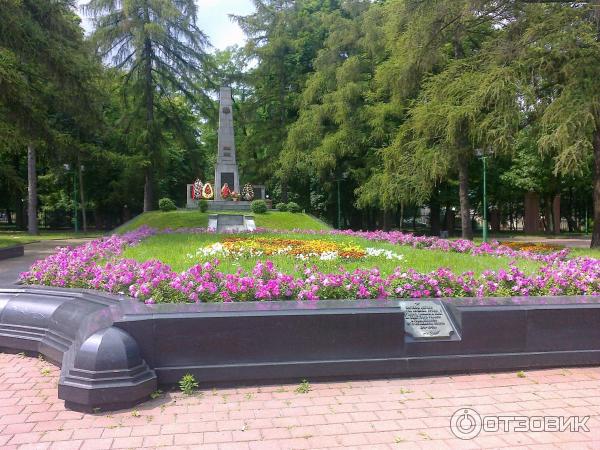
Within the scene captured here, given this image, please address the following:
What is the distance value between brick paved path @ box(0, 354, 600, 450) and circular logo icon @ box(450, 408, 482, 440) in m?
0.07

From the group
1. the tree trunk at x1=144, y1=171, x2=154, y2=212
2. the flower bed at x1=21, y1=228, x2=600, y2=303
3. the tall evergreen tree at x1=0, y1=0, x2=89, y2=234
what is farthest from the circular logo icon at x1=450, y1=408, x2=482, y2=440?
the tree trunk at x1=144, y1=171, x2=154, y2=212

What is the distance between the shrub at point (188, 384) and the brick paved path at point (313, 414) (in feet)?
0.25

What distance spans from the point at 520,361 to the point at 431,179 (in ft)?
48.7

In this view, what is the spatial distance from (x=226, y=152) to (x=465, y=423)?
31.4 meters

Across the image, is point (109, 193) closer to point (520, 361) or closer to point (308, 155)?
point (308, 155)

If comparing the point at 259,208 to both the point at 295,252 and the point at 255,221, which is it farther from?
the point at 295,252

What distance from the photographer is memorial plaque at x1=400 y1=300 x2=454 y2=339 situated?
507 cm

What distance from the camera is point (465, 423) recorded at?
3.94m

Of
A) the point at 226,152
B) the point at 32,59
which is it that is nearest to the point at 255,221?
the point at 226,152

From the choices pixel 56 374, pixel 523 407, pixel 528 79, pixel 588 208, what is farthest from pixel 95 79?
pixel 588 208

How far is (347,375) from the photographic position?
487cm

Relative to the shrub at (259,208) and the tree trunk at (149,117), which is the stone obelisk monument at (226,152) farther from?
the shrub at (259,208)

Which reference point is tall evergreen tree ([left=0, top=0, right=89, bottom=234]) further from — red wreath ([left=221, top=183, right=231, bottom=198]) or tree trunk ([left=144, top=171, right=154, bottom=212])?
tree trunk ([left=144, top=171, right=154, bottom=212])

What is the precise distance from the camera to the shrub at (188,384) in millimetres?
4488
